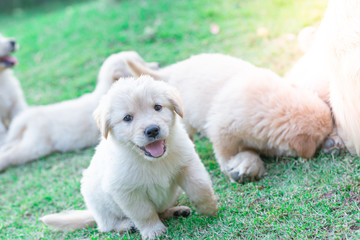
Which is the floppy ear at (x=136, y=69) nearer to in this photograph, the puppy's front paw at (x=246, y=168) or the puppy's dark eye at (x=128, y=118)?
the puppy's front paw at (x=246, y=168)

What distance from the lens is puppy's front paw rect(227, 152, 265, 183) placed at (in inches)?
136

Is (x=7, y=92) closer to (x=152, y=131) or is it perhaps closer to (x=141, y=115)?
(x=141, y=115)

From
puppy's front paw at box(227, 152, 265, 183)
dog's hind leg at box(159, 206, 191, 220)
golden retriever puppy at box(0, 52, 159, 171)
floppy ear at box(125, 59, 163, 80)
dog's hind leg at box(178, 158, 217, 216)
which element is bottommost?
golden retriever puppy at box(0, 52, 159, 171)

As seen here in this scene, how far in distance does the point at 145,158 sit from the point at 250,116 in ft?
3.72

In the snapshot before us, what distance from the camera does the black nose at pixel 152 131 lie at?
267 centimetres

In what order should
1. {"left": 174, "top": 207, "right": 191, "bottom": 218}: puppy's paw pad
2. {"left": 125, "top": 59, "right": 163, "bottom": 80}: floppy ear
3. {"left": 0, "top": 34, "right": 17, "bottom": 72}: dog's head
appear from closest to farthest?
{"left": 174, "top": 207, "right": 191, "bottom": 218}: puppy's paw pad, {"left": 125, "top": 59, "right": 163, "bottom": 80}: floppy ear, {"left": 0, "top": 34, "right": 17, "bottom": 72}: dog's head

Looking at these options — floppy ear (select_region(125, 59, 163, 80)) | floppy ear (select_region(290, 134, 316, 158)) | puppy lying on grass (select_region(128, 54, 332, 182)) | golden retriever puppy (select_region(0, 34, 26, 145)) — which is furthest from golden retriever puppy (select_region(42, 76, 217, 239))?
golden retriever puppy (select_region(0, 34, 26, 145))

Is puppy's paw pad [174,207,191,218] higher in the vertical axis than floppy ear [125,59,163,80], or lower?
lower

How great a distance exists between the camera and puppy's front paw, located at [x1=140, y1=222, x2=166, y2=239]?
2953 millimetres

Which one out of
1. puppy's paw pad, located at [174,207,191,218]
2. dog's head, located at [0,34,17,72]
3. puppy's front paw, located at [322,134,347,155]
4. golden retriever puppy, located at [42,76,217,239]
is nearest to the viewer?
golden retriever puppy, located at [42,76,217,239]

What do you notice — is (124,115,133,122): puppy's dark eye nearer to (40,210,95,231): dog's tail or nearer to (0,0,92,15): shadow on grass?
(40,210,95,231): dog's tail

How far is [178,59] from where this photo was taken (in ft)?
20.5

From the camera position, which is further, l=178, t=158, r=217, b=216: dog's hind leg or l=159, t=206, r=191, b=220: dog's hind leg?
l=159, t=206, r=191, b=220: dog's hind leg

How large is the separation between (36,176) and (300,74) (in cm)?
307
